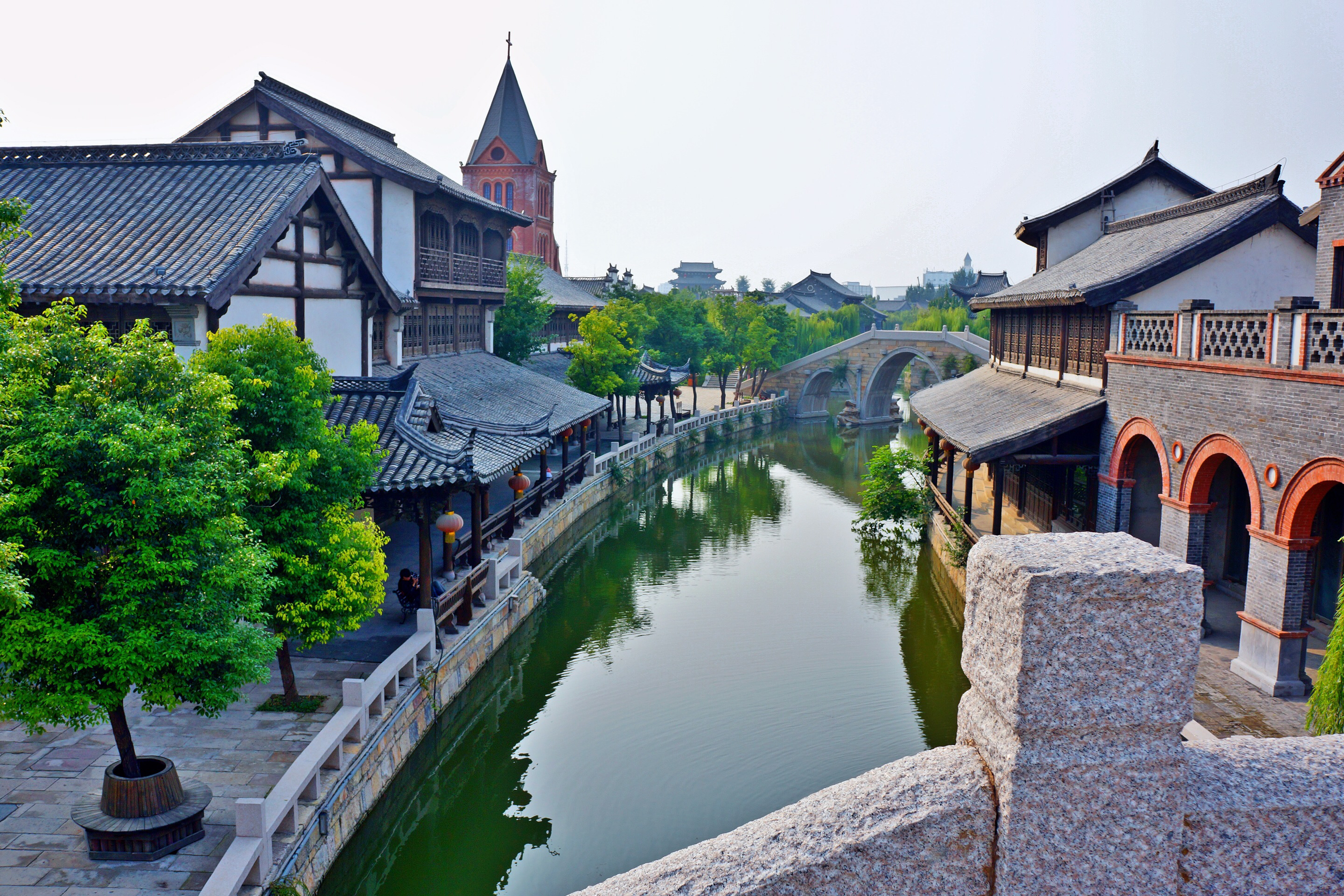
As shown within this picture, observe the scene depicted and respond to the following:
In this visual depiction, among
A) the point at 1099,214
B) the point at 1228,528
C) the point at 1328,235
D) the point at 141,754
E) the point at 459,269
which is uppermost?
the point at 1099,214

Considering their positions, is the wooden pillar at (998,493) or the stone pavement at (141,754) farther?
the wooden pillar at (998,493)

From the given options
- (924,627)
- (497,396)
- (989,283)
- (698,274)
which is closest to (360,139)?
(497,396)

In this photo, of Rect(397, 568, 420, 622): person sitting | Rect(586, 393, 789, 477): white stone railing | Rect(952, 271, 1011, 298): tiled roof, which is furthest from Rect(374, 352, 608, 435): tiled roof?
Rect(952, 271, 1011, 298): tiled roof

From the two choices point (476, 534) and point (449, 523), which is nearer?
point (449, 523)

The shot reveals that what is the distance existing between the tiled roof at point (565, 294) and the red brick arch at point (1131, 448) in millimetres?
27042

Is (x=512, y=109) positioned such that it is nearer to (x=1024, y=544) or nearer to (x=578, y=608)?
(x=578, y=608)

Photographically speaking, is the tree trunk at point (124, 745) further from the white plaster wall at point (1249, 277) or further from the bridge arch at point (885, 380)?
the bridge arch at point (885, 380)

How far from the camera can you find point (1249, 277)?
51.8 feet

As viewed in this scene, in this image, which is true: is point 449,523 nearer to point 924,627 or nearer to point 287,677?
point 287,677

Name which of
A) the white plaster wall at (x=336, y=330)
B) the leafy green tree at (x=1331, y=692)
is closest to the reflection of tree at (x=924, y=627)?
the leafy green tree at (x=1331, y=692)

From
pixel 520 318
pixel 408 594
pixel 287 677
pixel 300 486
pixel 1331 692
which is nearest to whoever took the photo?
pixel 1331 692

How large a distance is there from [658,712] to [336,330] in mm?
8397

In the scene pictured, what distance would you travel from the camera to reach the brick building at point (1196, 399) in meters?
10.5

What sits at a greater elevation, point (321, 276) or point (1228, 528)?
point (321, 276)
